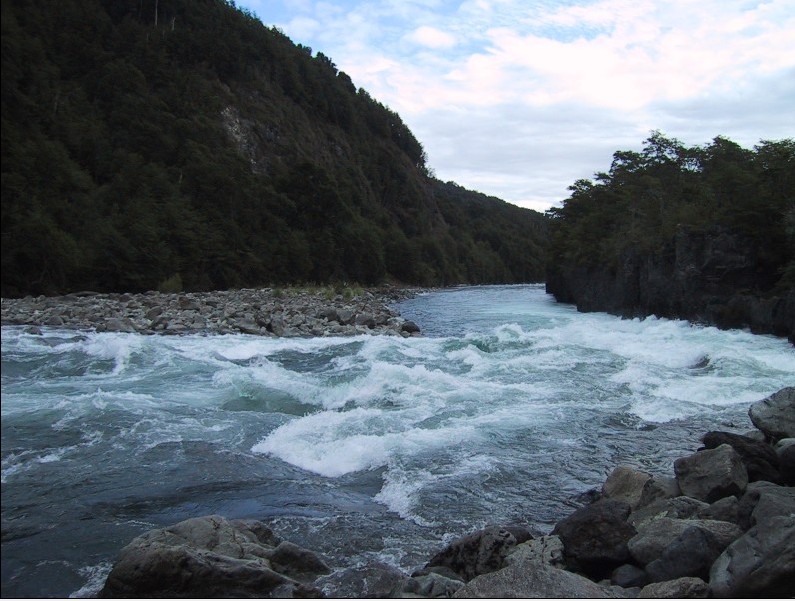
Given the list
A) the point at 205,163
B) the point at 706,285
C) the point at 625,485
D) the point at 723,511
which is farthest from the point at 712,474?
the point at 205,163

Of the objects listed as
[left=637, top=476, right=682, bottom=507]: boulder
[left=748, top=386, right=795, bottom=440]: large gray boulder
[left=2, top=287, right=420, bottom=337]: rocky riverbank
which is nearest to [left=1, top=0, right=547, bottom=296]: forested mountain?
[left=2, top=287, right=420, bottom=337]: rocky riverbank

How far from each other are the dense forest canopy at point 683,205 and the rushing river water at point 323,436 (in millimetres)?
8978

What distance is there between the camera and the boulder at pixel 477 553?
A: 494 cm

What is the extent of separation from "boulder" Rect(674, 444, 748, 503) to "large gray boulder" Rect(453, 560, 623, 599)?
2208 mm

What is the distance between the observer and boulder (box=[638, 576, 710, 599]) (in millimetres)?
4230

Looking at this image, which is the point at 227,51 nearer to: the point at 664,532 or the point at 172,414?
the point at 172,414

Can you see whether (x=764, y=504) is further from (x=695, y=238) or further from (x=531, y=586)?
(x=695, y=238)

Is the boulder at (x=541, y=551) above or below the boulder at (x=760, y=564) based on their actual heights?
below

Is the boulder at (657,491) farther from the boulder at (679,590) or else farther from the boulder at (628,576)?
the boulder at (679,590)

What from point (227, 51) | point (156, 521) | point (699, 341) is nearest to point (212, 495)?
point (156, 521)

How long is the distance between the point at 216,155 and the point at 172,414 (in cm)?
4401

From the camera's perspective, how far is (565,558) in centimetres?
516

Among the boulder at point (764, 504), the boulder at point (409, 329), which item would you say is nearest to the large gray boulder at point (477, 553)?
the boulder at point (764, 504)

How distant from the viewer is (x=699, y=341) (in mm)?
19484
